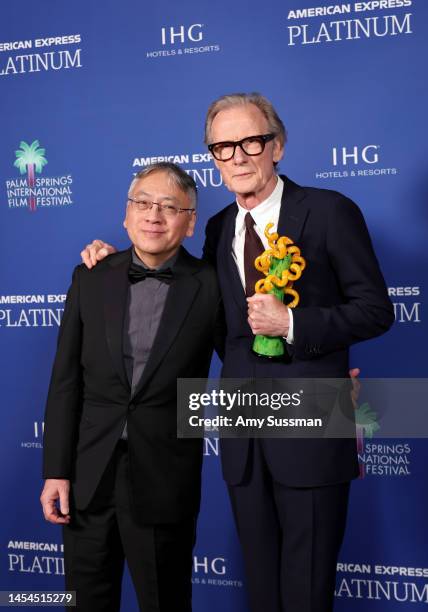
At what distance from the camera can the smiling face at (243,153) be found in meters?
1.86

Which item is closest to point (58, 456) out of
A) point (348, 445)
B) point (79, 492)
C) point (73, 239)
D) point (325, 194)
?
point (79, 492)

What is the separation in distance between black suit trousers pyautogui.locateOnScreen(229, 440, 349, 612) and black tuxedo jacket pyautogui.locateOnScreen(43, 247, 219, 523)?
0.19 meters

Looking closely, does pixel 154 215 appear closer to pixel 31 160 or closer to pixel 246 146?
pixel 246 146

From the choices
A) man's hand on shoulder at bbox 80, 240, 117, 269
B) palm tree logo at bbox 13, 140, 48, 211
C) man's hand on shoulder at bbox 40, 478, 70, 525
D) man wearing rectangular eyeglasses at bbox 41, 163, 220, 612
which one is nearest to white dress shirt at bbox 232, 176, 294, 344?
man wearing rectangular eyeglasses at bbox 41, 163, 220, 612

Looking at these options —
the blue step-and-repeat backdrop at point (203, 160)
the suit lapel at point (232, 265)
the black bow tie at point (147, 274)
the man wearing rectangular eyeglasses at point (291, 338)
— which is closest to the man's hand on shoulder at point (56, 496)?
the man wearing rectangular eyeglasses at point (291, 338)

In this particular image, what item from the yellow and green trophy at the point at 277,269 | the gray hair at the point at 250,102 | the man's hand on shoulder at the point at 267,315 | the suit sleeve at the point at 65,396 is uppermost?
the gray hair at the point at 250,102

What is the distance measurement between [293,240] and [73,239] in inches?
61.8

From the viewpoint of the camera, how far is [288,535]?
1.87 meters

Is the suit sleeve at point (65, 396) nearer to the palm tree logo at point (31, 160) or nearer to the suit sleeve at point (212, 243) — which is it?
the suit sleeve at point (212, 243)

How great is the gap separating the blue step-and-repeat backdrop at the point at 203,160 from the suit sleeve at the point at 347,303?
0.99 m

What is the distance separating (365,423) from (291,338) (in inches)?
49.7

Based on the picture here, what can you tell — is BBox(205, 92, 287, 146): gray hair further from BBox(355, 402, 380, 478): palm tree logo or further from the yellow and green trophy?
BBox(355, 402, 380, 478): palm tree logo

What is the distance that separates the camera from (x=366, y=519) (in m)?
2.87

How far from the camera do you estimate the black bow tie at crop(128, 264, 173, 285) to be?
6.31 ft
